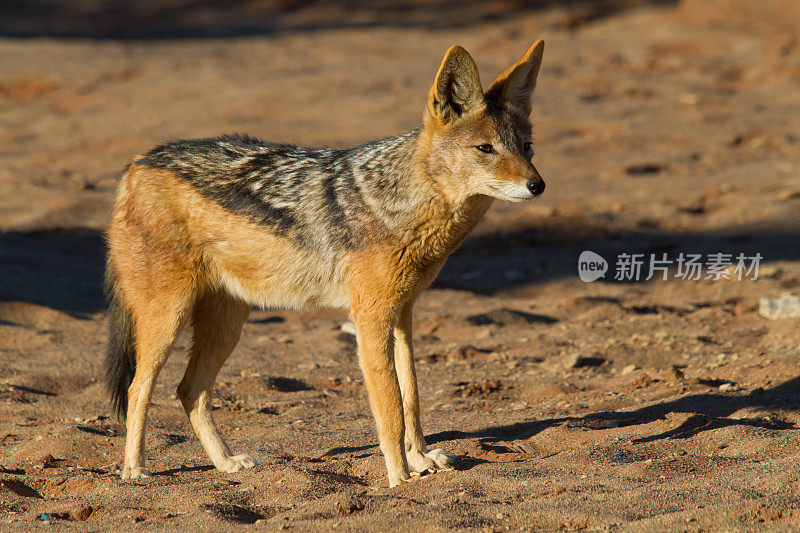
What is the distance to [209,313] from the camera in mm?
5945

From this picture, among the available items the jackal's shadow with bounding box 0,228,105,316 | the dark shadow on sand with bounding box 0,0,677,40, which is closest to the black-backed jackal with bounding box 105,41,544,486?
the jackal's shadow with bounding box 0,228,105,316

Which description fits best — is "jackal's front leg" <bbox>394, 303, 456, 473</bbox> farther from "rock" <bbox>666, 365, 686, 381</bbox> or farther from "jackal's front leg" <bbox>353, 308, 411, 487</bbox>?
"rock" <bbox>666, 365, 686, 381</bbox>

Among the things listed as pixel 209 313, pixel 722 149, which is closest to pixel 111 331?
pixel 209 313

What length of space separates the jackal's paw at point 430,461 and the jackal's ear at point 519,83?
7.05 feet

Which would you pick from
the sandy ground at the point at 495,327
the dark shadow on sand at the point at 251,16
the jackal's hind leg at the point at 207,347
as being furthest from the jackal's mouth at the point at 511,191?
the dark shadow on sand at the point at 251,16

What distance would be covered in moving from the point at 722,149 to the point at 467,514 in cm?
1161

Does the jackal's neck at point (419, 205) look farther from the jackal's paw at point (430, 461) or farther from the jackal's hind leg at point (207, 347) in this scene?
the jackal's hind leg at point (207, 347)

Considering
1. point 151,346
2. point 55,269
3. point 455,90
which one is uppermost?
point 455,90

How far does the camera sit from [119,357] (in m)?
5.85

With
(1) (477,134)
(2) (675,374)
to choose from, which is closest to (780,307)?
(2) (675,374)

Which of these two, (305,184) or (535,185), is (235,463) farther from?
(535,185)

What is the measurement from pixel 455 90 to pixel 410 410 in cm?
197

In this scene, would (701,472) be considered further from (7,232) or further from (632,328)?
(7,232)

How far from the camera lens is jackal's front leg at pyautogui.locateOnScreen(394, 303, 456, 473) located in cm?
528
